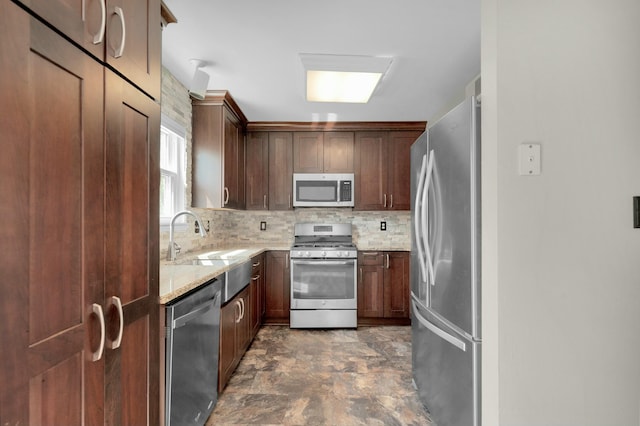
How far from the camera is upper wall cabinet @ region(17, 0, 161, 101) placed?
2.64ft

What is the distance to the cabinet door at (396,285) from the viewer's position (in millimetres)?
3881

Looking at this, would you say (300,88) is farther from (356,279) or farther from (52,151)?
(52,151)

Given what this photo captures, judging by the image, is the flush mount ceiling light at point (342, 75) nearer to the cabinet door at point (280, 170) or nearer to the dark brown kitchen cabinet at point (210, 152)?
the dark brown kitchen cabinet at point (210, 152)

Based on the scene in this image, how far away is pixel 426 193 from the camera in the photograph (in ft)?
6.25

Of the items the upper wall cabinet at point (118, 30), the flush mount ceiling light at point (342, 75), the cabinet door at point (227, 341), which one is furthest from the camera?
the flush mount ceiling light at point (342, 75)

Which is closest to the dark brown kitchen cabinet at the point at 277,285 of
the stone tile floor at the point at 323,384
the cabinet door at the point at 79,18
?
the stone tile floor at the point at 323,384

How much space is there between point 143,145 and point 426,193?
1460mm

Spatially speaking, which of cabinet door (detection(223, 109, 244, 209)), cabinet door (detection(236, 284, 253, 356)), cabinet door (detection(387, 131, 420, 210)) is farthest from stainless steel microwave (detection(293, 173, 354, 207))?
cabinet door (detection(236, 284, 253, 356))

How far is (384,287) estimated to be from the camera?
3.89 metres

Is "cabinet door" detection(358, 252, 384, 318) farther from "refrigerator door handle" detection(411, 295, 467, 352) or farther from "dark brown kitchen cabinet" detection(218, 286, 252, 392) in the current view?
"refrigerator door handle" detection(411, 295, 467, 352)

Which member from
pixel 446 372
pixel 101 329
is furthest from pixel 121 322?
pixel 446 372

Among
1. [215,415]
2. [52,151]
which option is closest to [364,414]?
[215,415]

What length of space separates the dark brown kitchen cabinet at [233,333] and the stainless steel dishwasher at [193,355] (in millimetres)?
119

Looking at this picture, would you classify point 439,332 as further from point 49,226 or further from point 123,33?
point 123,33
